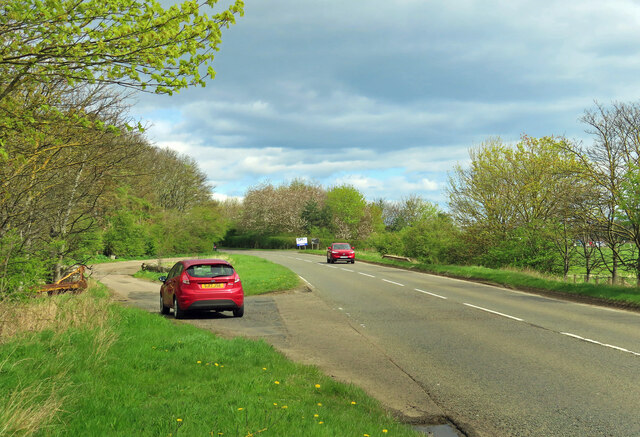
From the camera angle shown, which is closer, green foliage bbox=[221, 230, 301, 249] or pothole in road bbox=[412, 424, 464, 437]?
pothole in road bbox=[412, 424, 464, 437]

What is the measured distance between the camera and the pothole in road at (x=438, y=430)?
5016mm

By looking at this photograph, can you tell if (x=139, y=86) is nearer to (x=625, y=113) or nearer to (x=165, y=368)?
(x=165, y=368)

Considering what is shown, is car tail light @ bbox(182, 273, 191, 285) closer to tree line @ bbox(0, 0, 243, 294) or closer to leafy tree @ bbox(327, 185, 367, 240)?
tree line @ bbox(0, 0, 243, 294)

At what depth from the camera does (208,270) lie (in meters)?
13.6

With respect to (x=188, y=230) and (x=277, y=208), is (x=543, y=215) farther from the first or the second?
(x=277, y=208)

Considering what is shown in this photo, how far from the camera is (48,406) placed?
14.2 feet

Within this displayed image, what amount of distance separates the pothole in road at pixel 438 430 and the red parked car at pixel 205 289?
8657 mm

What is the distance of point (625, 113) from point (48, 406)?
20.8 m

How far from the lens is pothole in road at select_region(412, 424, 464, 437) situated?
5016mm

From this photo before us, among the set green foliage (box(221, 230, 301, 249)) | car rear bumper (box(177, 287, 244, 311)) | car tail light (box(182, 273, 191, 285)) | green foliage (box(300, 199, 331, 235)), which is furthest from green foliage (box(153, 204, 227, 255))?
car rear bumper (box(177, 287, 244, 311))

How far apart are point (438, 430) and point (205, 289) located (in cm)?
909

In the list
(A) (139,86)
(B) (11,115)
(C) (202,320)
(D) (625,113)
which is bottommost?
(C) (202,320)

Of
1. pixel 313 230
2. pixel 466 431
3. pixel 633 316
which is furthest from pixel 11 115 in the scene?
pixel 313 230

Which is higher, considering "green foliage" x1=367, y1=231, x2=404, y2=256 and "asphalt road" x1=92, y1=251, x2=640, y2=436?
"green foliage" x1=367, y1=231, x2=404, y2=256
